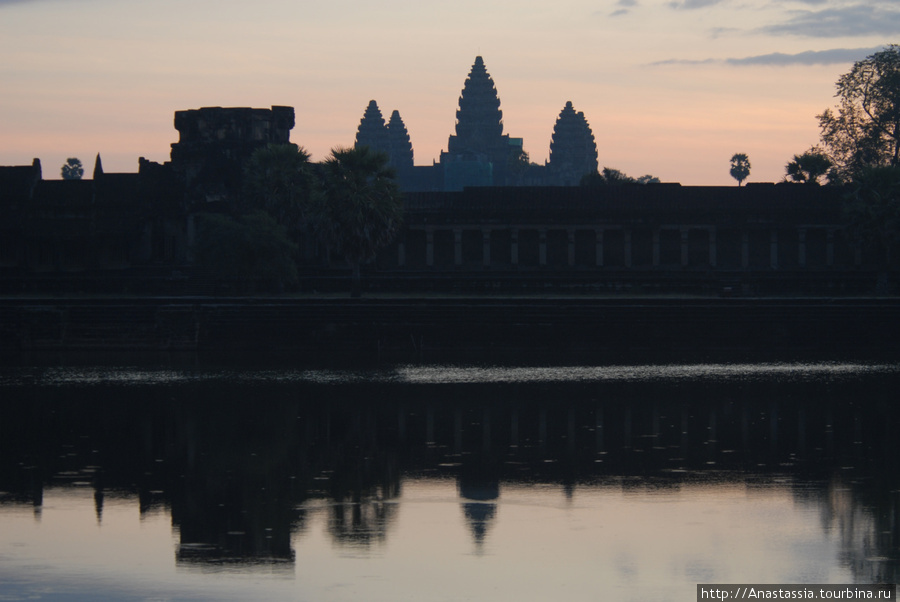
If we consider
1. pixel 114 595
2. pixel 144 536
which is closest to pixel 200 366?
pixel 144 536

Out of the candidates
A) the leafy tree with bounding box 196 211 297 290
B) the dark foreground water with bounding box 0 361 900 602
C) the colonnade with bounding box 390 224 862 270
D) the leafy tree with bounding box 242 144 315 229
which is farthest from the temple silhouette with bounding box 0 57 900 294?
the dark foreground water with bounding box 0 361 900 602

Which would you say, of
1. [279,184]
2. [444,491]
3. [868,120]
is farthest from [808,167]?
[444,491]

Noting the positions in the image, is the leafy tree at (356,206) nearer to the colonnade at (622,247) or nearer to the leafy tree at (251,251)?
the leafy tree at (251,251)

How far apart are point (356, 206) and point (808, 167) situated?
39.8 m

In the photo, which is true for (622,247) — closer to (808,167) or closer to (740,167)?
(808,167)

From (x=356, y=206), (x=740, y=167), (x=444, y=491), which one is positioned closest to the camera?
(x=444, y=491)

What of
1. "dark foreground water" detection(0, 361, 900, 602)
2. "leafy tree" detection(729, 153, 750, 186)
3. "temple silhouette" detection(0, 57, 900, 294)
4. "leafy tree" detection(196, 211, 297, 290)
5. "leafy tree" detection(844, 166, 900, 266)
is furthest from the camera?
"leafy tree" detection(729, 153, 750, 186)

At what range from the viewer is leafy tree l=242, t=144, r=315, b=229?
6269 cm

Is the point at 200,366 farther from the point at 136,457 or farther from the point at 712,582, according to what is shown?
the point at 712,582

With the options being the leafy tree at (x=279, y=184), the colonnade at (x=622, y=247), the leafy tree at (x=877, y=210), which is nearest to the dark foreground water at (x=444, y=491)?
the leafy tree at (x=279, y=184)

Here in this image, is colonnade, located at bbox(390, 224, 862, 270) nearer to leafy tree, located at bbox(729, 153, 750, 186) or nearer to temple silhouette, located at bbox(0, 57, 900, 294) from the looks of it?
temple silhouette, located at bbox(0, 57, 900, 294)

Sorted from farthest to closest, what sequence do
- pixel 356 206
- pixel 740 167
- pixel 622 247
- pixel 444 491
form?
1. pixel 740 167
2. pixel 622 247
3. pixel 356 206
4. pixel 444 491

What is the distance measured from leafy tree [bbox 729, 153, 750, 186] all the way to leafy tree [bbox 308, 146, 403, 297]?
11494 centimetres

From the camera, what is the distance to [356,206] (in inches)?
2125
